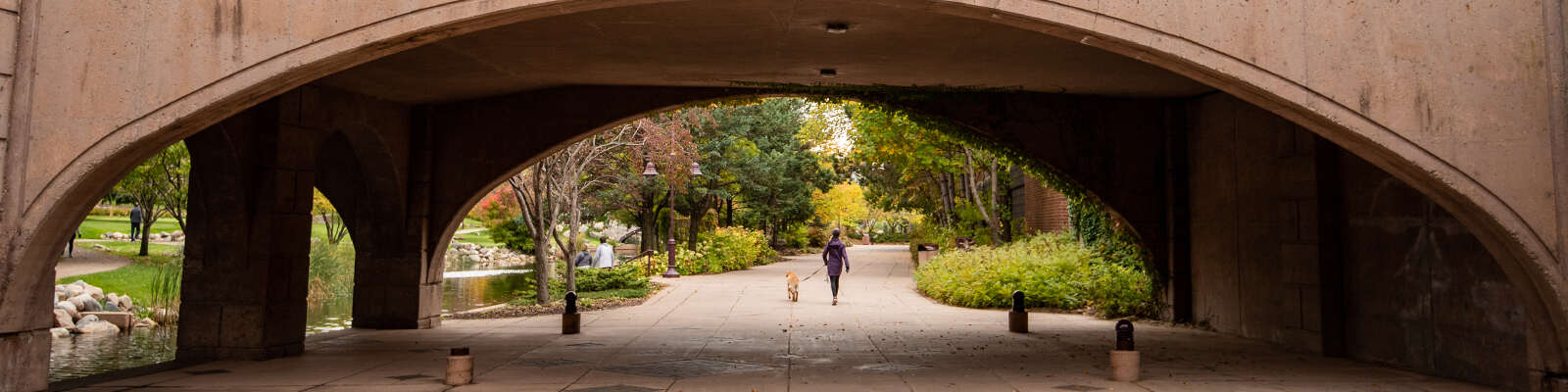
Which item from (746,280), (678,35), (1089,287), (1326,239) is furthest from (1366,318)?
(746,280)

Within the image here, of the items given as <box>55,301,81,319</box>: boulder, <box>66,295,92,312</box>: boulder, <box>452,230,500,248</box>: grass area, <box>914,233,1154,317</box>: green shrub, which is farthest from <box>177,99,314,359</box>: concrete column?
<box>452,230,500,248</box>: grass area

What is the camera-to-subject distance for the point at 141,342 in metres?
12.7

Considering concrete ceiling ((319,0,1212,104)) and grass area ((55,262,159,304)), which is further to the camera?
grass area ((55,262,159,304))

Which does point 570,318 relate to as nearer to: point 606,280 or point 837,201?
point 606,280

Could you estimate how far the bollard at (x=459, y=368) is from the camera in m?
7.77

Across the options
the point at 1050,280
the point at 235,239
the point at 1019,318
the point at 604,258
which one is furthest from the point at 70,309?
the point at 1050,280

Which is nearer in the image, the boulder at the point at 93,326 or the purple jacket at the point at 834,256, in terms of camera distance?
the boulder at the point at 93,326

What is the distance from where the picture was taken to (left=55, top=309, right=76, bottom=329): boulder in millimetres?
13656

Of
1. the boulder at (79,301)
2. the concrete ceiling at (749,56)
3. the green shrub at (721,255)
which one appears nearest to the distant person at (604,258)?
the green shrub at (721,255)

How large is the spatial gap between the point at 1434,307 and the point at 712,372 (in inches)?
247

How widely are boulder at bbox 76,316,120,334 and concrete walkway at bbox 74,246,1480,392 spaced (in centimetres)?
479

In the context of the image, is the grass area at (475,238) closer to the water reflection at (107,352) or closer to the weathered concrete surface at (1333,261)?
the water reflection at (107,352)

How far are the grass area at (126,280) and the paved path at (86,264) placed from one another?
2.08ft

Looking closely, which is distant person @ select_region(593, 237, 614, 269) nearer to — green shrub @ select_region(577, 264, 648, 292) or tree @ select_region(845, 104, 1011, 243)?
green shrub @ select_region(577, 264, 648, 292)
